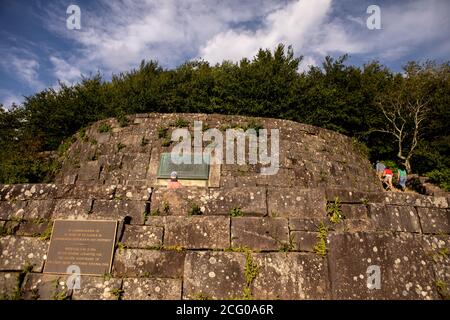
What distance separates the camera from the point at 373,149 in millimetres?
15914

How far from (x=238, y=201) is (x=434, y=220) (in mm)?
3615

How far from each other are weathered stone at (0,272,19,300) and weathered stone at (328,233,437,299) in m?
5.04

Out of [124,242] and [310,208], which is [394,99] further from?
[124,242]

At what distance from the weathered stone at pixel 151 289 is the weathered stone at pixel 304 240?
196 centimetres

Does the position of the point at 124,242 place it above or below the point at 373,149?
below

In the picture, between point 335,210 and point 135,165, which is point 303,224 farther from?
point 135,165

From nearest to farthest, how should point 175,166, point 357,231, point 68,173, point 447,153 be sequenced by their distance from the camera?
point 357,231
point 175,166
point 68,173
point 447,153

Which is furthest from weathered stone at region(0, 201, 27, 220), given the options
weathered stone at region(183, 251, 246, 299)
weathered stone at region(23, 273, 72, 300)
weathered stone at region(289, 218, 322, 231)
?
weathered stone at region(289, 218, 322, 231)

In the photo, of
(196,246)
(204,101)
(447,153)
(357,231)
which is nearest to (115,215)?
(196,246)

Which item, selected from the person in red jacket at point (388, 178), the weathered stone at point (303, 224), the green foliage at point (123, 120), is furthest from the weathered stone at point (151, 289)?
the person in red jacket at point (388, 178)

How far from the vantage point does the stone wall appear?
3969 millimetres

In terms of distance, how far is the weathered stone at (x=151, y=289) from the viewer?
4027mm
